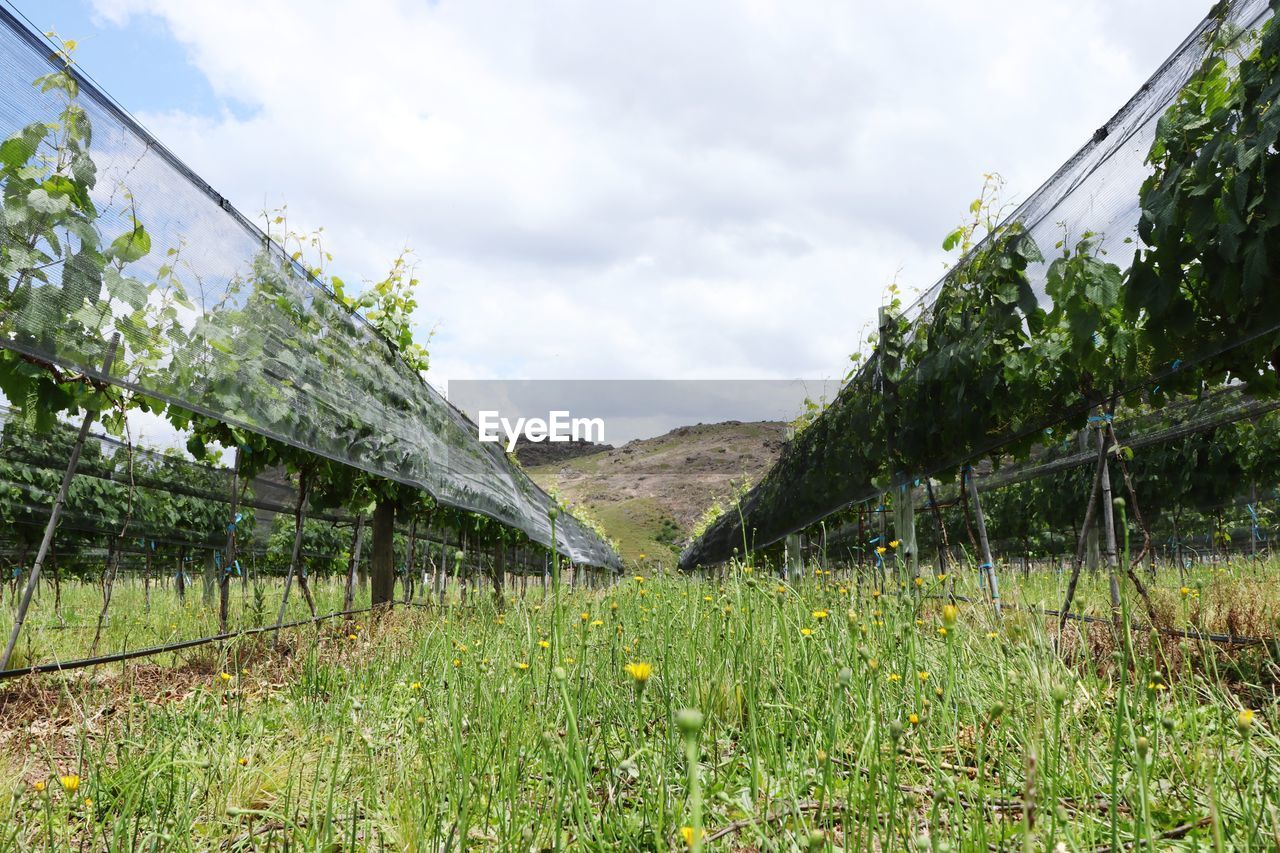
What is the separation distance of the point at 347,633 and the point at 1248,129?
446 cm

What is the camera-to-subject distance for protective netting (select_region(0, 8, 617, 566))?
2195mm

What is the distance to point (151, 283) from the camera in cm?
264

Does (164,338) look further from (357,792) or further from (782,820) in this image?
(782,820)

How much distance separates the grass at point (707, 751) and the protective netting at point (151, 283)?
1.02 m

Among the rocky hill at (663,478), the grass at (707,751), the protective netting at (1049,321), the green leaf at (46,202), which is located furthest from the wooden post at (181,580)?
the rocky hill at (663,478)

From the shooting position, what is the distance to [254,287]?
3.24 m

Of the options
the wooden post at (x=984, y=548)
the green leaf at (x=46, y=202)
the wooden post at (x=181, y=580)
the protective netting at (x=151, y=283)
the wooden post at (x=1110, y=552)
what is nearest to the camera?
the protective netting at (x=151, y=283)

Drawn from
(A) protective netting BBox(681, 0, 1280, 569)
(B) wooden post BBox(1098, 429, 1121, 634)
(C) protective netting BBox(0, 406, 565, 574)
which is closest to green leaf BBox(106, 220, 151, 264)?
(A) protective netting BBox(681, 0, 1280, 569)

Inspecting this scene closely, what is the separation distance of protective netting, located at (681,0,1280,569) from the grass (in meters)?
0.62

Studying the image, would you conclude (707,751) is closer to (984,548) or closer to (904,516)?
(984,548)

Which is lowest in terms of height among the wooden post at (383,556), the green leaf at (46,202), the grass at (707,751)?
the grass at (707,751)

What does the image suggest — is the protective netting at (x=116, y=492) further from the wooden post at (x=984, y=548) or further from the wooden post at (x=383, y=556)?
the wooden post at (x=984, y=548)

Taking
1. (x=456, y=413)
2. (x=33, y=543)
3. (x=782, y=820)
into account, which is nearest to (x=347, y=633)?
(x=456, y=413)

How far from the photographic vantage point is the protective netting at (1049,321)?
2.55 metres
